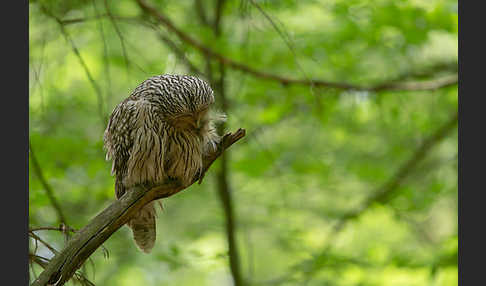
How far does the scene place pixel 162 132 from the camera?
282 centimetres

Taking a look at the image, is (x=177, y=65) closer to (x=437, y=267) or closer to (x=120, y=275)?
(x=437, y=267)

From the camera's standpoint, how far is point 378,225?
25.7 ft

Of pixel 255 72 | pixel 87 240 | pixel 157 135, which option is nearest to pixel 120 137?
pixel 157 135

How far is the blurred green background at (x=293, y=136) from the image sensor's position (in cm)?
489

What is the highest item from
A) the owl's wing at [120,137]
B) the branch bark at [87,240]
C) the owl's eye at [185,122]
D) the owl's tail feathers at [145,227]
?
the owl's wing at [120,137]

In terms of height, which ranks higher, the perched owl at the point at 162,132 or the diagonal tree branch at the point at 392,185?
the diagonal tree branch at the point at 392,185

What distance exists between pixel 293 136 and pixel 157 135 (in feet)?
15.5

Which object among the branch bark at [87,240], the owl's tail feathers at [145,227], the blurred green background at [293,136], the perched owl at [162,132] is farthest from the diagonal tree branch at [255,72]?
the branch bark at [87,240]

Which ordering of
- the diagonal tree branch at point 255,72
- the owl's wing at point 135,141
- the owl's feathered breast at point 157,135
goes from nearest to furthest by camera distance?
the owl's feathered breast at point 157,135 < the owl's wing at point 135,141 < the diagonal tree branch at point 255,72

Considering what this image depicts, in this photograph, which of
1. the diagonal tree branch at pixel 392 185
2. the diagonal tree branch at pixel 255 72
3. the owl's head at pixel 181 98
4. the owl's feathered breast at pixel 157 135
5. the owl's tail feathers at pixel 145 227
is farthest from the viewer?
the diagonal tree branch at pixel 392 185

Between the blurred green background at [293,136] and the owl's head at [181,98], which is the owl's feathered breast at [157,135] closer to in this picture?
the owl's head at [181,98]

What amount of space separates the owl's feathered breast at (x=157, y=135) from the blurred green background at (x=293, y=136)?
0.95 meters

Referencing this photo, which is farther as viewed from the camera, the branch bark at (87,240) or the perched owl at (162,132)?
the perched owl at (162,132)

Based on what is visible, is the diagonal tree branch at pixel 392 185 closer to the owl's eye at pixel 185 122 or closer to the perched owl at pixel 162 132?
the perched owl at pixel 162 132
